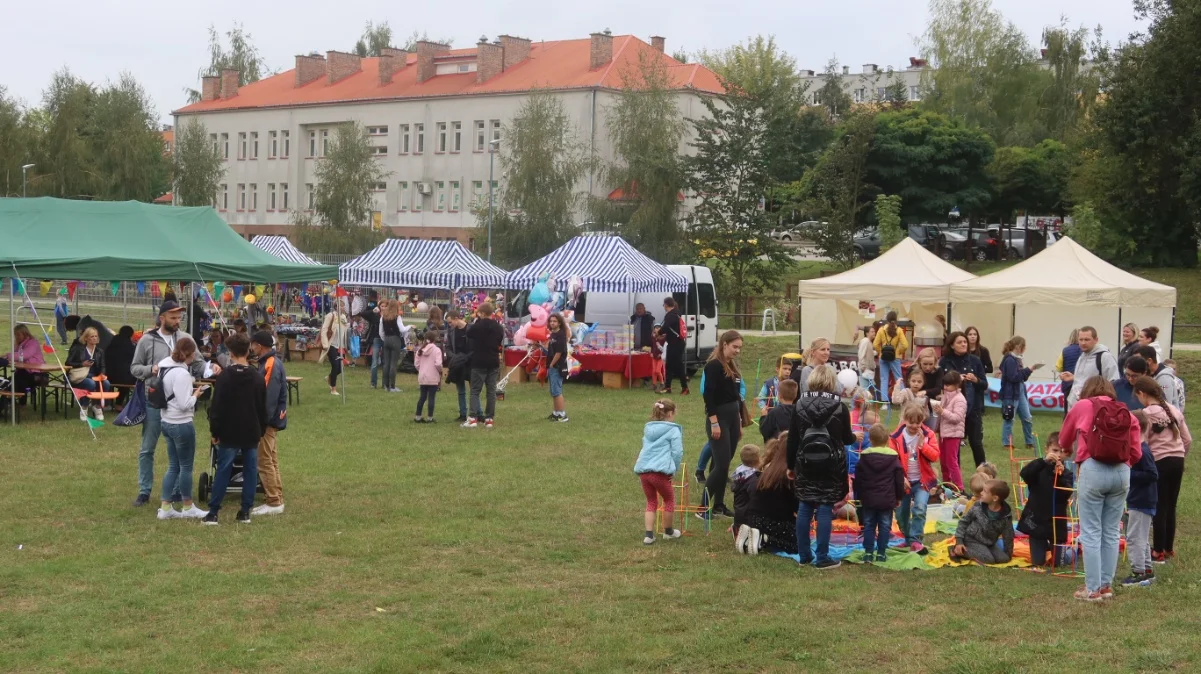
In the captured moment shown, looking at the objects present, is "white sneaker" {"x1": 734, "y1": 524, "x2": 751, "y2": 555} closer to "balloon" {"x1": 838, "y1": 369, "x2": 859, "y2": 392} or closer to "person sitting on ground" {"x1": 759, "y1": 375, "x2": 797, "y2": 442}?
"person sitting on ground" {"x1": 759, "y1": 375, "x2": 797, "y2": 442}

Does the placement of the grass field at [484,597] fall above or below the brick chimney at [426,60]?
below

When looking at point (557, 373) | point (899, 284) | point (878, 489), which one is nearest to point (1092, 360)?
point (878, 489)

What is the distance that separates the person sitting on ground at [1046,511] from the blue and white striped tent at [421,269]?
17.1 m

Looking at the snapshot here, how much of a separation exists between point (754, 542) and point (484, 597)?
7.11 ft

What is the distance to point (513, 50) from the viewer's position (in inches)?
2403

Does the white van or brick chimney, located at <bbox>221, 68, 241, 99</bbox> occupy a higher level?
brick chimney, located at <bbox>221, 68, 241, 99</bbox>

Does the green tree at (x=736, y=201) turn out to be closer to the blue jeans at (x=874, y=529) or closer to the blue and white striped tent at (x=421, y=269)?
the blue and white striped tent at (x=421, y=269)

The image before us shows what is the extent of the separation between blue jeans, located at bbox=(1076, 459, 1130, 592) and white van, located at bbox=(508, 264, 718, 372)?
50.7 ft

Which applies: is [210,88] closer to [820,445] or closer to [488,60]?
[488,60]

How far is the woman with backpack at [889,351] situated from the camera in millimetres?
18547

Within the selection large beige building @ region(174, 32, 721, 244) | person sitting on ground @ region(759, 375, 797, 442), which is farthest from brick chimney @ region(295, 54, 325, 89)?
person sitting on ground @ region(759, 375, 797, 442)

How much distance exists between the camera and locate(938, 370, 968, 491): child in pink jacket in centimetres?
1105

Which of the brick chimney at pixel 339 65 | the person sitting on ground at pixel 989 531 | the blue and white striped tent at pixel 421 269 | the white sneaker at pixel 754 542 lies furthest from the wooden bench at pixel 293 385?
the brick chimney at pixel 339 65

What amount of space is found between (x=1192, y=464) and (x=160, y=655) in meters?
11.2
